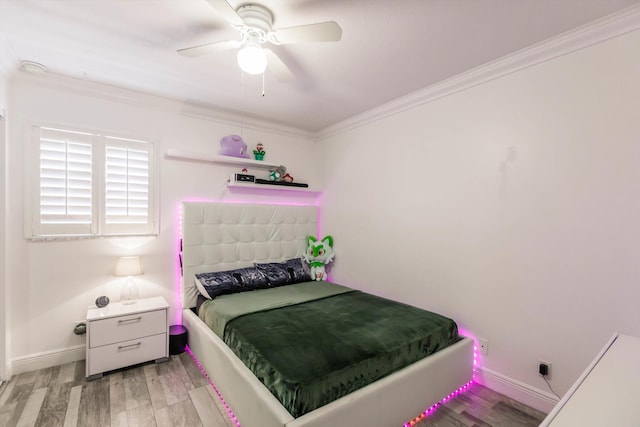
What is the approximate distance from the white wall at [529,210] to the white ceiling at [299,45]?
347 mm

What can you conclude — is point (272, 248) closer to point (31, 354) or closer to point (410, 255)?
point (410, 255)

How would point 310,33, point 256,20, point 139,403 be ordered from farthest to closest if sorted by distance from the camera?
point 139,403
point 256,20
point 310,33

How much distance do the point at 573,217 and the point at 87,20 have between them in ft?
10.7

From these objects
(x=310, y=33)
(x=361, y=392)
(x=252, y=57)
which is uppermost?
(x=310, y=33)

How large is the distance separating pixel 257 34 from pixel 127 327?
246 cm

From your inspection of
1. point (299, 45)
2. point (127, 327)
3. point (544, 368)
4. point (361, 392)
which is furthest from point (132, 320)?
point (544, 368)

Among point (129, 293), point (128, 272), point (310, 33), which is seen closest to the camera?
point (310, 33)

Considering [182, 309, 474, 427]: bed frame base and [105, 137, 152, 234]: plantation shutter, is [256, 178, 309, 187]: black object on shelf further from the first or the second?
[182, 309, 474, 427]: bed frame base

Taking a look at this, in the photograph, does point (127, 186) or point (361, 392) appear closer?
point (361, 392)

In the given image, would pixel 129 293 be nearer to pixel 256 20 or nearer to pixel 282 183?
pixel 282 183

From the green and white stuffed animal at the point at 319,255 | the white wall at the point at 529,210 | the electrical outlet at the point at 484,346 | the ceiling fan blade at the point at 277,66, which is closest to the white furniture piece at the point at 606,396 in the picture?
the white wall at the point at 529,210

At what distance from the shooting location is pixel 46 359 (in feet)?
7.90

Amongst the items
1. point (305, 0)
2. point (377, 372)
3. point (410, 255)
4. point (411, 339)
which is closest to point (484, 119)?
point (410, 255)

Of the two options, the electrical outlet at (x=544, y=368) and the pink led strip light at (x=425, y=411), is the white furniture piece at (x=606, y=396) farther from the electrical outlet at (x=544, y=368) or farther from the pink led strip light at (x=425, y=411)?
the pink led strip light at (x=425, y=411)
